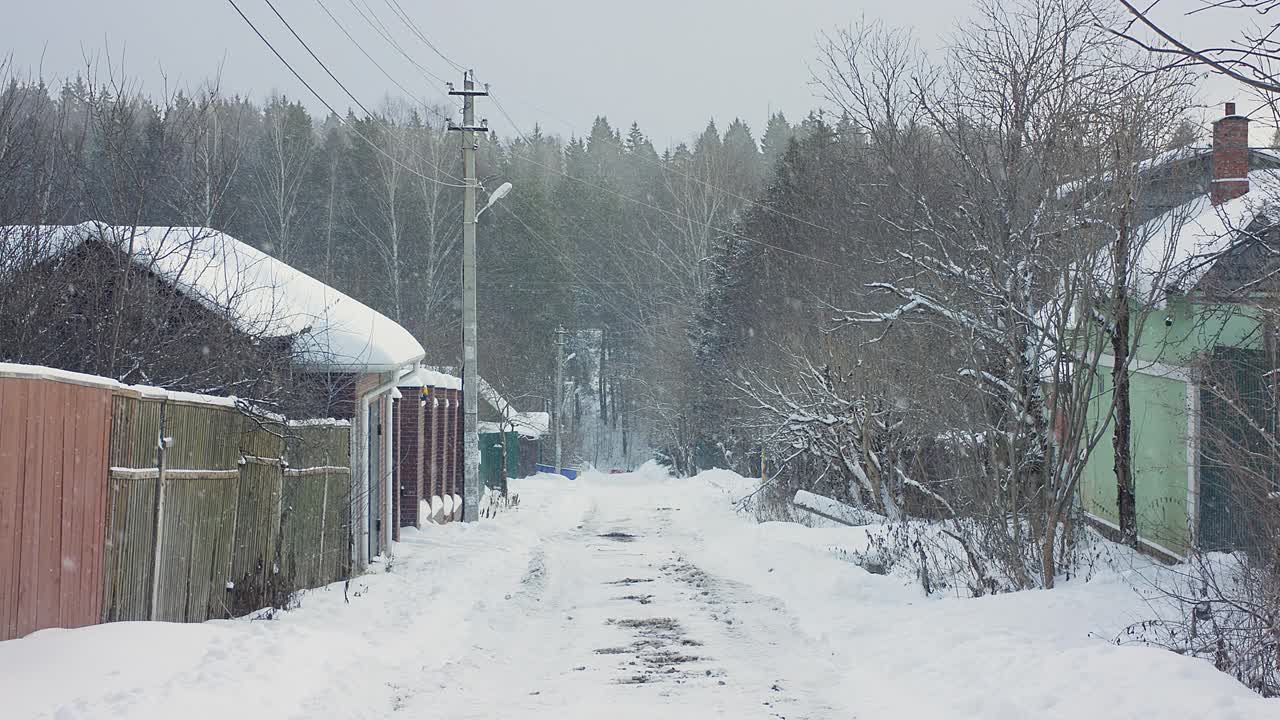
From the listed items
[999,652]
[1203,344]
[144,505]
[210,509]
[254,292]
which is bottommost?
[999,652]

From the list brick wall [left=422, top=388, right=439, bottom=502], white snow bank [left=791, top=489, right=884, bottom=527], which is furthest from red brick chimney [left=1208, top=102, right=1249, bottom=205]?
brick wall [left=422, top=388, right=439, bottom=502]

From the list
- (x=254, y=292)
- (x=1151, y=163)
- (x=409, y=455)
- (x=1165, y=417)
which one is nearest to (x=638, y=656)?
(x=1151, y=163)

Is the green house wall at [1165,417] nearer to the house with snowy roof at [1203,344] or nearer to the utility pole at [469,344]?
the house with snowy roof at [1203,344]

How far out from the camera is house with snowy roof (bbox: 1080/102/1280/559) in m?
9.51

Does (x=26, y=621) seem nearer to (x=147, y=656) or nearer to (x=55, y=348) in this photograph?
(x=147, y=656)

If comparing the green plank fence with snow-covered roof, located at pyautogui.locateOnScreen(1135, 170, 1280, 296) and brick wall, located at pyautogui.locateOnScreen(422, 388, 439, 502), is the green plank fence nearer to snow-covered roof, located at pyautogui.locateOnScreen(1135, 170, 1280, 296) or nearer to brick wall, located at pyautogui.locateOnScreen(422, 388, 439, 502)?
snow-covered roof, located at pyautogui.locateOnScreen(1135, 170, 1280, 296)

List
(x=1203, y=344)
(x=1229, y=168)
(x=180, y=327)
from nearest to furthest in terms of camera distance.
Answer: (x=180, y=327) → (x=1203, y=344) → (x=1229, y=168)

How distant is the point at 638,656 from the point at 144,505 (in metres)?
3.87

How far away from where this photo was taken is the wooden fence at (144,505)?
7.01 meters

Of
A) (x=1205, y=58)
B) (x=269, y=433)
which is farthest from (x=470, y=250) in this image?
(x=1205, y=58)

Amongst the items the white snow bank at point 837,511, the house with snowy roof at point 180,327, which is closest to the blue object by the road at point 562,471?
the white snow bank at point 837,511

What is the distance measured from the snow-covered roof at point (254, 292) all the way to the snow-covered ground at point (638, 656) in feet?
9.29

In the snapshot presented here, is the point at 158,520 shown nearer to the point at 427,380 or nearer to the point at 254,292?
the point at 254,292

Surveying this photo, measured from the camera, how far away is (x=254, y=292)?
49.7 feet
